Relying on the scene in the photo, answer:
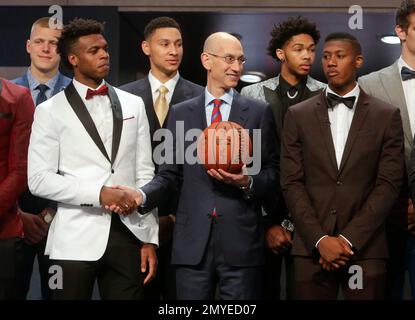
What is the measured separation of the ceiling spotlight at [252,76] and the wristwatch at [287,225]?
141 cm

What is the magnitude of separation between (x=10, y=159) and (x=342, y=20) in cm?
253

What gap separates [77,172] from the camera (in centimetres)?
377

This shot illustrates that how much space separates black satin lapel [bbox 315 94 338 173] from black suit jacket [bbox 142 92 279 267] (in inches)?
12.1

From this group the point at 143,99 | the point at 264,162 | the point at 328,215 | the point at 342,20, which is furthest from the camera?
the point at 342,20

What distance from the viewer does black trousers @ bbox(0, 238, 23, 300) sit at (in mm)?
3982

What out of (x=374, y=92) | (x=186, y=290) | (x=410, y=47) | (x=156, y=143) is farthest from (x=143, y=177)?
(x=410, y=47)

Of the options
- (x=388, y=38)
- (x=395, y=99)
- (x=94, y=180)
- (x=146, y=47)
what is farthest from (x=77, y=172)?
(x=388, y=38)

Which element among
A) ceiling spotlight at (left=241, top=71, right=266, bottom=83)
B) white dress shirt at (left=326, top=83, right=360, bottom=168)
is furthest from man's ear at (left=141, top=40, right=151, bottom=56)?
white dress shirt at (left=326, top=83, right=360, bottom=168)

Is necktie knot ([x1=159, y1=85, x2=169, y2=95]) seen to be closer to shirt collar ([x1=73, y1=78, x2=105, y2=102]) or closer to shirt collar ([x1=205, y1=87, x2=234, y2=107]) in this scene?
shirt collar ([x1=205, y1=87, x2=234, y2=107])

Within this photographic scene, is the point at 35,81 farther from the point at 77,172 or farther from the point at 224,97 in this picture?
the point at 224,97

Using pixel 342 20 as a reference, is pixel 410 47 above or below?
below

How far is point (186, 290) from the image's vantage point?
3.81m
